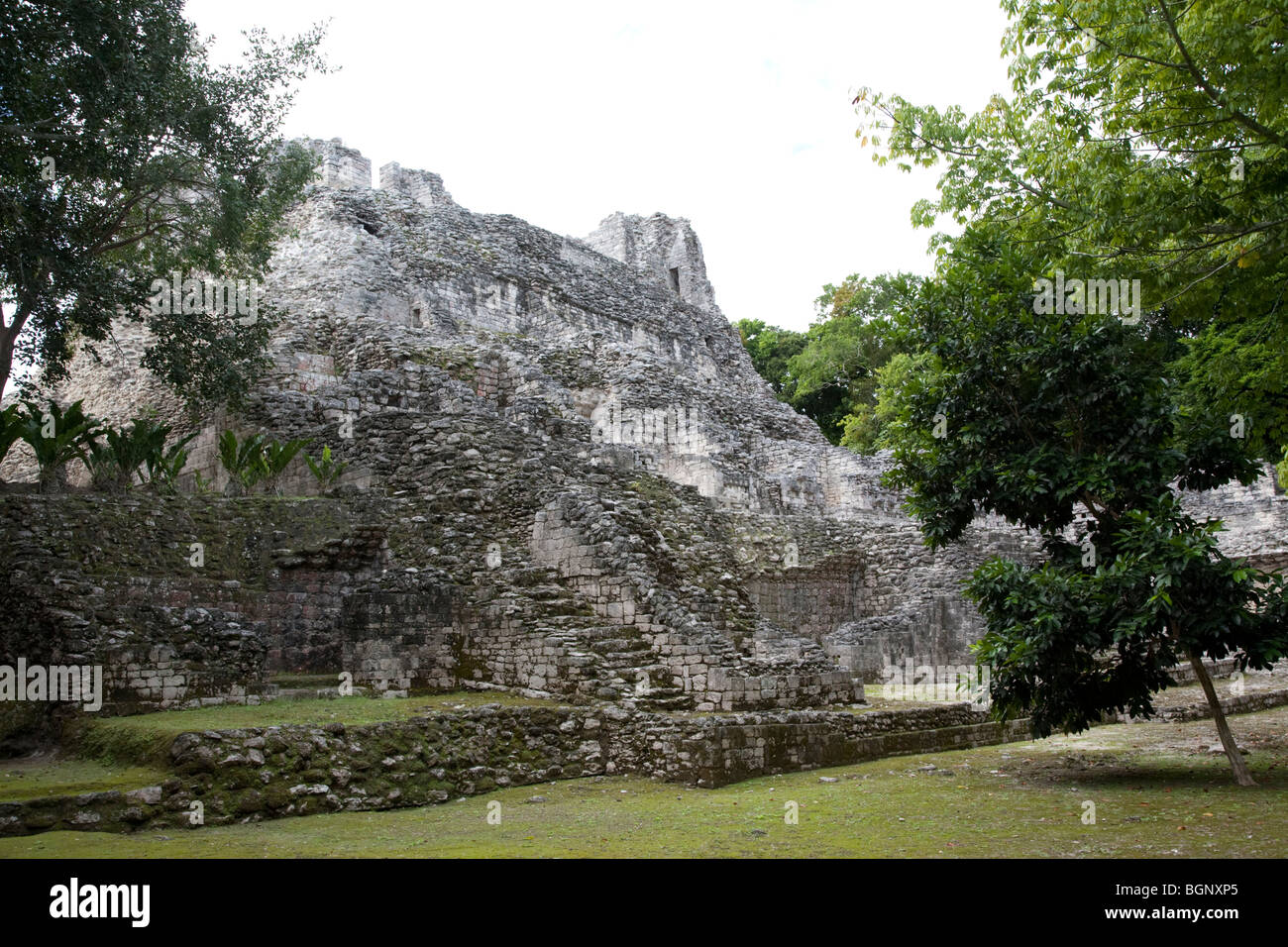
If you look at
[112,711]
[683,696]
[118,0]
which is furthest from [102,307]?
[683,696]

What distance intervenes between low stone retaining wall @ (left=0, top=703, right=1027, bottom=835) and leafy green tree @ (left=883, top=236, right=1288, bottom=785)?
2.20 meters

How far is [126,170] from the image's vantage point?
482 inches

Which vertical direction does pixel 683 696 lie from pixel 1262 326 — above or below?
below

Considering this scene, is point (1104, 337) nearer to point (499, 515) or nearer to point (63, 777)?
point (499, 515)

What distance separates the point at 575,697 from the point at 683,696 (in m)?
1.20

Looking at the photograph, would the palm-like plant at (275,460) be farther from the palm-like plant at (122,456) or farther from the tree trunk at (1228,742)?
the tree trunk at (1228,742)

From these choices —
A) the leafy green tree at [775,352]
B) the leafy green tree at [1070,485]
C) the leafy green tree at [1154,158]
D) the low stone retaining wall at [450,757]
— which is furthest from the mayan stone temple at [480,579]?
the leafy green tree at [775,352]

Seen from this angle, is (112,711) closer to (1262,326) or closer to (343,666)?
(343,666)

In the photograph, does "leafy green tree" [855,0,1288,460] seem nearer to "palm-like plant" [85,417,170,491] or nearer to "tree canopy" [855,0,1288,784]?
"tree canopy" [855,0,1288,784]

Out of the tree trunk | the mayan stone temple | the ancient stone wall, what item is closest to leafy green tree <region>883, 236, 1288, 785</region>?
the tree trunk

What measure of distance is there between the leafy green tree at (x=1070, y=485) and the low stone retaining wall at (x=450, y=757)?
220cm

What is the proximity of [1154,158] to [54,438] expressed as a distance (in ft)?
43.8

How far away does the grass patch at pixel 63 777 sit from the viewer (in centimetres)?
741

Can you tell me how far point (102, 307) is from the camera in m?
12.3
